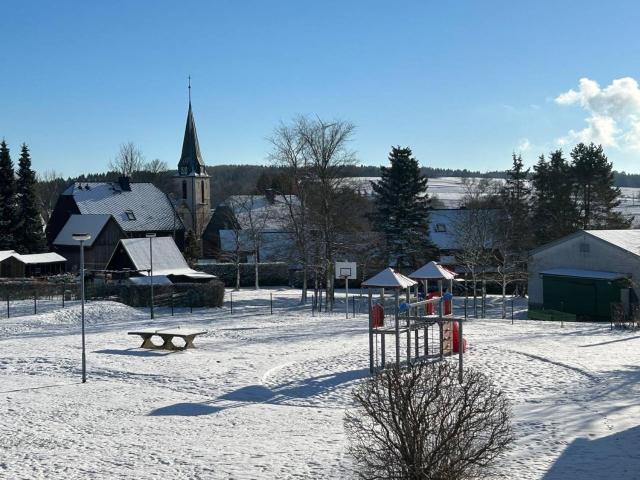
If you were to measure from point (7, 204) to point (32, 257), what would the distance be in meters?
6.47

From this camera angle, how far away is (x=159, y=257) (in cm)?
4994

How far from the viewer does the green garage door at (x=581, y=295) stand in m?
39.6

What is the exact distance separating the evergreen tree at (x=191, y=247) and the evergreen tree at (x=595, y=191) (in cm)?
3149

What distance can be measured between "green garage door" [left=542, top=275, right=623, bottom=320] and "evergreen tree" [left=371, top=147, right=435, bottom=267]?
39.7ft

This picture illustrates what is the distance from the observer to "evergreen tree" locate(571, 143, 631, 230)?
55.5 meters

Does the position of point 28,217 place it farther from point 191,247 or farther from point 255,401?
point 255,401

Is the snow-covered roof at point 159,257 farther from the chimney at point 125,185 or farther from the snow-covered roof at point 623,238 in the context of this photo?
the snow-covered roof at point 623,238

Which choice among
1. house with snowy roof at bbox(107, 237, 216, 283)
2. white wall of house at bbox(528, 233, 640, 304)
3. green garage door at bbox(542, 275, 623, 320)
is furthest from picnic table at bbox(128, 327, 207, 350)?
green garage door at bbox(542, 275, 623, 320)

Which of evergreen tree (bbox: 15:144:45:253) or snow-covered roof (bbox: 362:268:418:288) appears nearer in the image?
snow-covered roof (bbox: 362:268:418:288)

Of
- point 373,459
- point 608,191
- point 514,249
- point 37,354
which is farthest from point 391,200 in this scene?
point 373,459

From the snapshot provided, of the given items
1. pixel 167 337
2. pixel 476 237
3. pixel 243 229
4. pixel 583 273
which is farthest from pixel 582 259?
pixel 243 229

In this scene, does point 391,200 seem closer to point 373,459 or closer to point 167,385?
point 167,385

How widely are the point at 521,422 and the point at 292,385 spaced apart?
6.28m

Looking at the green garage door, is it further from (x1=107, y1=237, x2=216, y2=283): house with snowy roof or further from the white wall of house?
(x1=107, y1=237, x2=216, y2=283): house with snowy roof
